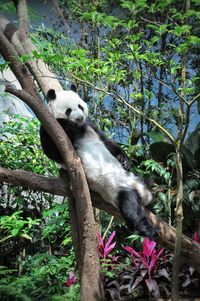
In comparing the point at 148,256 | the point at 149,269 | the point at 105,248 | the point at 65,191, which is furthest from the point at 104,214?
the point at 65,191

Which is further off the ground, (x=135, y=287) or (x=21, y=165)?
(x=21, y=165)

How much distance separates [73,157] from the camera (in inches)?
112

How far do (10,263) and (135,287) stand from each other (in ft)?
6.57

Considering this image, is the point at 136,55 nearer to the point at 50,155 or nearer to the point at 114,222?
the point at 50,155

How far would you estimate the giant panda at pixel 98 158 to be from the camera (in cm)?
303

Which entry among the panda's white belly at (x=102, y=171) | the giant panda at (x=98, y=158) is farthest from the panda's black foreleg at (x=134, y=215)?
the panda's white belly at (x=102, y=171)

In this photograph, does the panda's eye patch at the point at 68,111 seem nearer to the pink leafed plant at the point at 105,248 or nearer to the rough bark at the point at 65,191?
the rough bark at the point at 65,191

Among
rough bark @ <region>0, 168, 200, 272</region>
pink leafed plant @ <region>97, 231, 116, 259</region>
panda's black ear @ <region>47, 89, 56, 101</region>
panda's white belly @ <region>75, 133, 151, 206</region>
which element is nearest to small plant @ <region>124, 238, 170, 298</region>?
pink leafed plant @ <region>97, 231, 116, 259</region>

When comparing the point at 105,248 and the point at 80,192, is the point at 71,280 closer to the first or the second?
the point at 105,248

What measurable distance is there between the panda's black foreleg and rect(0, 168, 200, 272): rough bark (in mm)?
93

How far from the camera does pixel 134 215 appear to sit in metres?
2.88

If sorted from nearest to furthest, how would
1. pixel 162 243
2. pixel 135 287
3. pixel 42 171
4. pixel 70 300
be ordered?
pixel 162 243, pixel 70 300, pixel 135 287, pixel 42 171

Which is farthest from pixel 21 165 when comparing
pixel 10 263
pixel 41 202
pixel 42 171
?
pixel 10 263

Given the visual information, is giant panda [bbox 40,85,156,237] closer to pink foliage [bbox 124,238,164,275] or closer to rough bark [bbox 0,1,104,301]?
rough bark [bbox 0,1,104,301]
